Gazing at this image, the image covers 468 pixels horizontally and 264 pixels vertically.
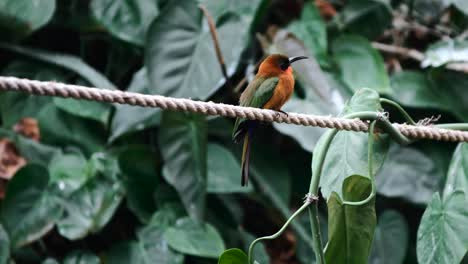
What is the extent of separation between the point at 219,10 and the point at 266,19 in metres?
0.33

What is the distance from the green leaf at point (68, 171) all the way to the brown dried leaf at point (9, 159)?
4.3 inches

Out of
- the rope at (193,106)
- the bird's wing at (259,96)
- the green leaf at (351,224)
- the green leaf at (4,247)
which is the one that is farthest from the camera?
the green leaf at (4,247)

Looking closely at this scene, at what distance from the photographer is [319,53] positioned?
275 centimetres

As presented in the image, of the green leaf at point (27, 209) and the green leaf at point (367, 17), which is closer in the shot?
the green leaf at point (27, 209)

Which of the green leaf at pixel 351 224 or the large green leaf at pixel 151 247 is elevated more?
the green leaf at pixel 351 224

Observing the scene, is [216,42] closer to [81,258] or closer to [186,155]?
[186,155]

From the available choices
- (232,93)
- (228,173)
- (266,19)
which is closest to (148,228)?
(228,173)

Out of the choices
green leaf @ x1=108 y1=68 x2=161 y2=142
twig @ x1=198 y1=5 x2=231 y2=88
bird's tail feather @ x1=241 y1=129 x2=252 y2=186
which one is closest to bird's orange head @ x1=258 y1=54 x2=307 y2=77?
bird's tail feather @ x1=241 y1=129 x2=252 y2=186

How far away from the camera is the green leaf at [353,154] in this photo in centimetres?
142

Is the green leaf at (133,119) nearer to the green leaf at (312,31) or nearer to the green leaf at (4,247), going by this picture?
the green leaf at (4,247)

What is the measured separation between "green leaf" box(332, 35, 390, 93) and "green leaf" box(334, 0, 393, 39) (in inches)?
4.8

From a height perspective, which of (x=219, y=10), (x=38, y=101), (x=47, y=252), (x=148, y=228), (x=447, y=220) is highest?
(x=447, y=220)

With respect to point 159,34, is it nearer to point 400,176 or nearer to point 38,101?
point 38,101

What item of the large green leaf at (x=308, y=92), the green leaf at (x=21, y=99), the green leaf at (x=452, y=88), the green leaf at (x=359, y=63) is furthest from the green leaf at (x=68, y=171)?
the green leaf at (x=452, y=88)
